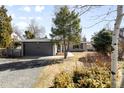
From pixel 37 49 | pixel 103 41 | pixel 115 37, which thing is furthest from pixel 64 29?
pixel 115 37

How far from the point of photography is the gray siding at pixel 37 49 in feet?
57.9

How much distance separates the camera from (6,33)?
15.9 meters

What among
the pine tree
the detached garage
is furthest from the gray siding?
the pine tree

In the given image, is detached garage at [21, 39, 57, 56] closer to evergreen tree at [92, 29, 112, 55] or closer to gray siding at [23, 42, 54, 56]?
gray siding at [23, 42, 54, 56]

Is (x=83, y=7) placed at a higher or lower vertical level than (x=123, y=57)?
higher

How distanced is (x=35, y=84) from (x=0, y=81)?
1.45 meters

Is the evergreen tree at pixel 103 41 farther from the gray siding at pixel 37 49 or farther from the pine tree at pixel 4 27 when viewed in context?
the pine tree at pixel 4 27

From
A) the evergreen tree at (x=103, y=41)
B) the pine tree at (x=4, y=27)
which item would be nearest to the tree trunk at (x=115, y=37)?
the evergreen tree at (x=103, y=41)

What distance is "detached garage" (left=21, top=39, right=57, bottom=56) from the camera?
17609 mm

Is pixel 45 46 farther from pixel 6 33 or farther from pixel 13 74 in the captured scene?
pixel 13 74

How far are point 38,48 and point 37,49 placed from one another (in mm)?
128

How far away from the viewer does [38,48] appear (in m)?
18.0

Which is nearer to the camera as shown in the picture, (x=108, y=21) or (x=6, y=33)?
(x=108, y=21)

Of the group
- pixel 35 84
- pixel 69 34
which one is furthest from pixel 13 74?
pixel 69 34
